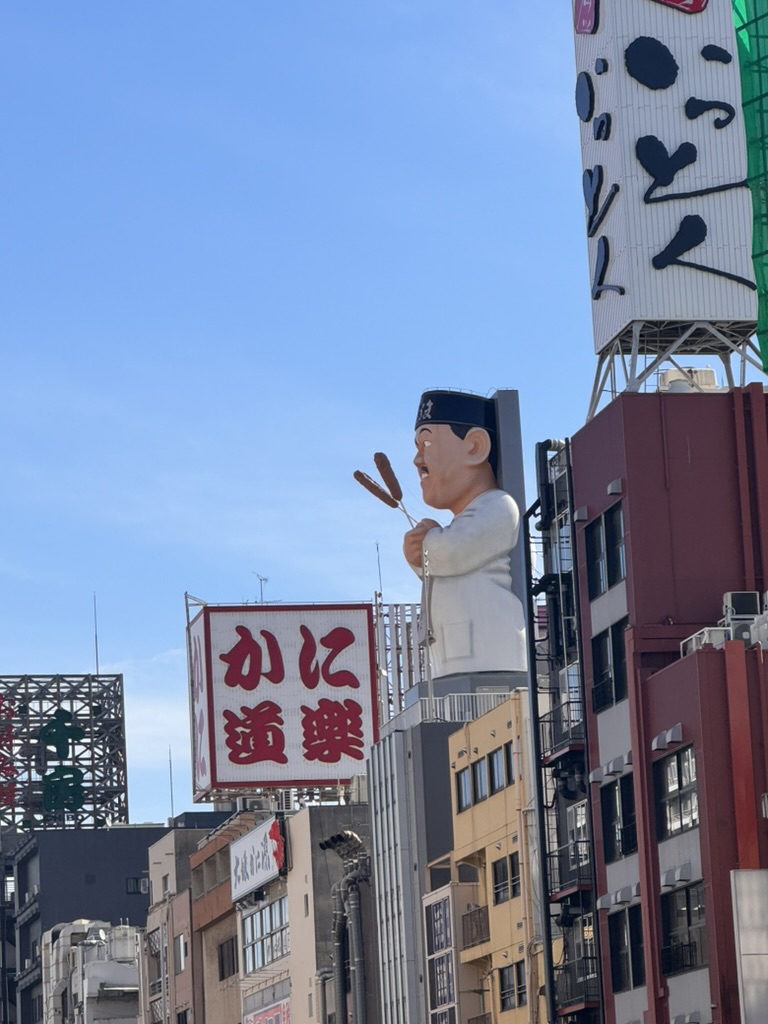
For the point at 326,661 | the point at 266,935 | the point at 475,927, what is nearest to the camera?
the point at 475,927

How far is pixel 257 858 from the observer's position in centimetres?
10306

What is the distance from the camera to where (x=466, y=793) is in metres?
80.1

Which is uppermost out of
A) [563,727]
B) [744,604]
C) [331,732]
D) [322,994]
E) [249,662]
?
[249,662]

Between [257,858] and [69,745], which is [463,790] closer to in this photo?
[257,858]

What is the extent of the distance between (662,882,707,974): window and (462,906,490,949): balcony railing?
18224 mm

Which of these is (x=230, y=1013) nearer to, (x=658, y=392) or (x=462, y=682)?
(x=462, y=682)

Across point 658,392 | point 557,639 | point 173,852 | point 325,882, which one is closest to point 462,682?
point 325,882

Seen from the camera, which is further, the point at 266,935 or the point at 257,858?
the point at 266,935

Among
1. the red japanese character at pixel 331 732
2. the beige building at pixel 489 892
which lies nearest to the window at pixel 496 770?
the beige building at pixel 489 892

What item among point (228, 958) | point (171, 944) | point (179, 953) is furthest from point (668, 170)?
point (171, 944)

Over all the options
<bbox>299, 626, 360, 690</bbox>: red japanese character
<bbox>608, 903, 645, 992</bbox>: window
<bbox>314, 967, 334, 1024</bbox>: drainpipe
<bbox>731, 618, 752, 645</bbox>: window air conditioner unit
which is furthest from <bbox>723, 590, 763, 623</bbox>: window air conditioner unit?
<bbox>299, 626, 360, 690</bbox>: red japanese character

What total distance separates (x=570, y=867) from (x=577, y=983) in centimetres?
329

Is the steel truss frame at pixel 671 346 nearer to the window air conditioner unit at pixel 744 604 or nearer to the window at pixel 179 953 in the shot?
the window air conditioner unit at pixel 744 604

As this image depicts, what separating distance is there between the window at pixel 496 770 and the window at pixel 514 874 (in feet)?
7.72
